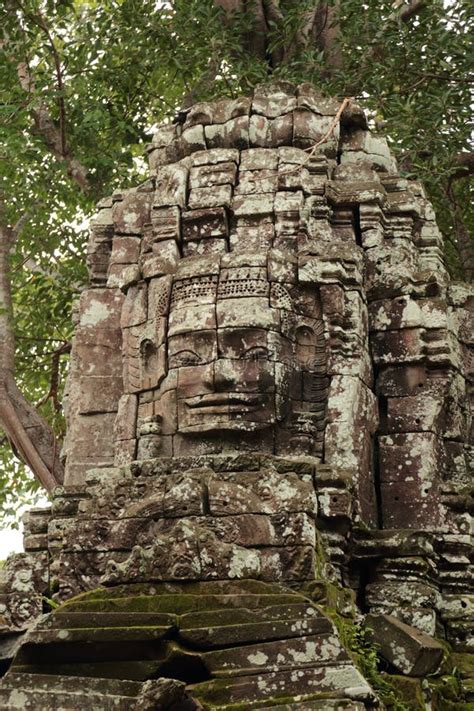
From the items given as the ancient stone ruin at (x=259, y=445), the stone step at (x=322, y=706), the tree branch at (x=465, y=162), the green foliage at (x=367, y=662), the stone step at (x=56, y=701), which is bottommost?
the stone step at (x=322, y=706)

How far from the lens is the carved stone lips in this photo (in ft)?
33.2

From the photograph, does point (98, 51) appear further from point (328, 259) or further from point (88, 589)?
point (88, 589)

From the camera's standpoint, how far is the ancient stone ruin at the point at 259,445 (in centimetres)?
762

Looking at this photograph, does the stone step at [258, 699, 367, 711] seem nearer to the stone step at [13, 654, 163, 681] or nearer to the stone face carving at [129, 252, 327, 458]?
the stone step at [13, 654, 163, 681]

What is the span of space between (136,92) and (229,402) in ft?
28.7

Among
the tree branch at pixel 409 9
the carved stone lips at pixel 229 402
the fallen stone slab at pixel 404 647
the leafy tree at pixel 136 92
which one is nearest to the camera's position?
the fallen stone slab at pixel 404 647

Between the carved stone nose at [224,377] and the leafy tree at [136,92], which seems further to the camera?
the leafy tree at [136,92]

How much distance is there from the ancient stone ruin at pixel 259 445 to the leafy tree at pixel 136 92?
3185 millimetres

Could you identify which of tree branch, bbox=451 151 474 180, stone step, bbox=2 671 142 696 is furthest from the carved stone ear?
tree branch, bbox=451 151 474 180

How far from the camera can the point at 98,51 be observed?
1712cm

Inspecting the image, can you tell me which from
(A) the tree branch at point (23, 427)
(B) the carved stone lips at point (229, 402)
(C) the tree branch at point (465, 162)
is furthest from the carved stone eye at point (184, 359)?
(C) the tree branch at point (465, 162)

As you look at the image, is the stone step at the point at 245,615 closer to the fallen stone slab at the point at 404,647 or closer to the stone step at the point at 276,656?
the stone step at the point at 276,656

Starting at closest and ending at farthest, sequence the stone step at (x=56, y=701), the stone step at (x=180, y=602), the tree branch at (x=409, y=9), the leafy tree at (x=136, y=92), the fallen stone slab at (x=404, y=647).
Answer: the stone step at (x=56, y=701) < the stone step at (x=180, y=602) < the fallen stone slab at (x=404, y=647) < the leafy tree at (x=136, y=92) < the tree branch at (x=409, y=9)

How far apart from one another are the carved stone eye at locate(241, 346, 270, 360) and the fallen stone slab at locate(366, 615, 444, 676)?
257 cm
